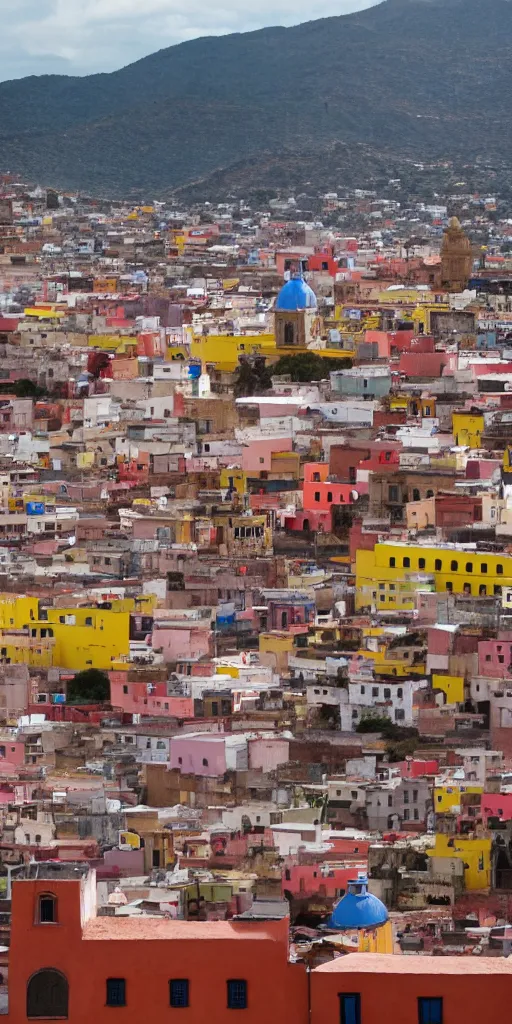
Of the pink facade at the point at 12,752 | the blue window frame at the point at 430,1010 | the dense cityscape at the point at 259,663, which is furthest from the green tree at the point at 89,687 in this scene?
the blue window frame at the point at 430,1010

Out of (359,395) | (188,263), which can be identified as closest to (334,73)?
(188,263)

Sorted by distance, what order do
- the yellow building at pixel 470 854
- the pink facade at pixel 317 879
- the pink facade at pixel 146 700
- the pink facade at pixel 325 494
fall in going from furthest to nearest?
the pink facade at pixel 325 494
the pink facade at pixel 146 700
the yellow building at pixel 470 854
the pink facade at pixel 317 879

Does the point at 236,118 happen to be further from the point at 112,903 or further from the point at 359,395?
the point at 112,903

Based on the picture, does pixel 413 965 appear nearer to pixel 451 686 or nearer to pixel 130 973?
pixel 130 973

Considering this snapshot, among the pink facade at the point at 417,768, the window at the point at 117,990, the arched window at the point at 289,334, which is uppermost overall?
the arched window at the point at 289,334

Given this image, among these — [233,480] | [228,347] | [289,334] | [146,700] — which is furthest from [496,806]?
[289,334]

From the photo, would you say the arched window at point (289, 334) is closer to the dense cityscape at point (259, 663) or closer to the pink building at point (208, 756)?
the dense cityscape at point (259, 663)

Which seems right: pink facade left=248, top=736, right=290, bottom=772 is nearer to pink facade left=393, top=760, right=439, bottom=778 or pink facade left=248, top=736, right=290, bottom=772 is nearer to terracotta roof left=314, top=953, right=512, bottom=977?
pink facade left=393, top=760, right=439, bottom=778
